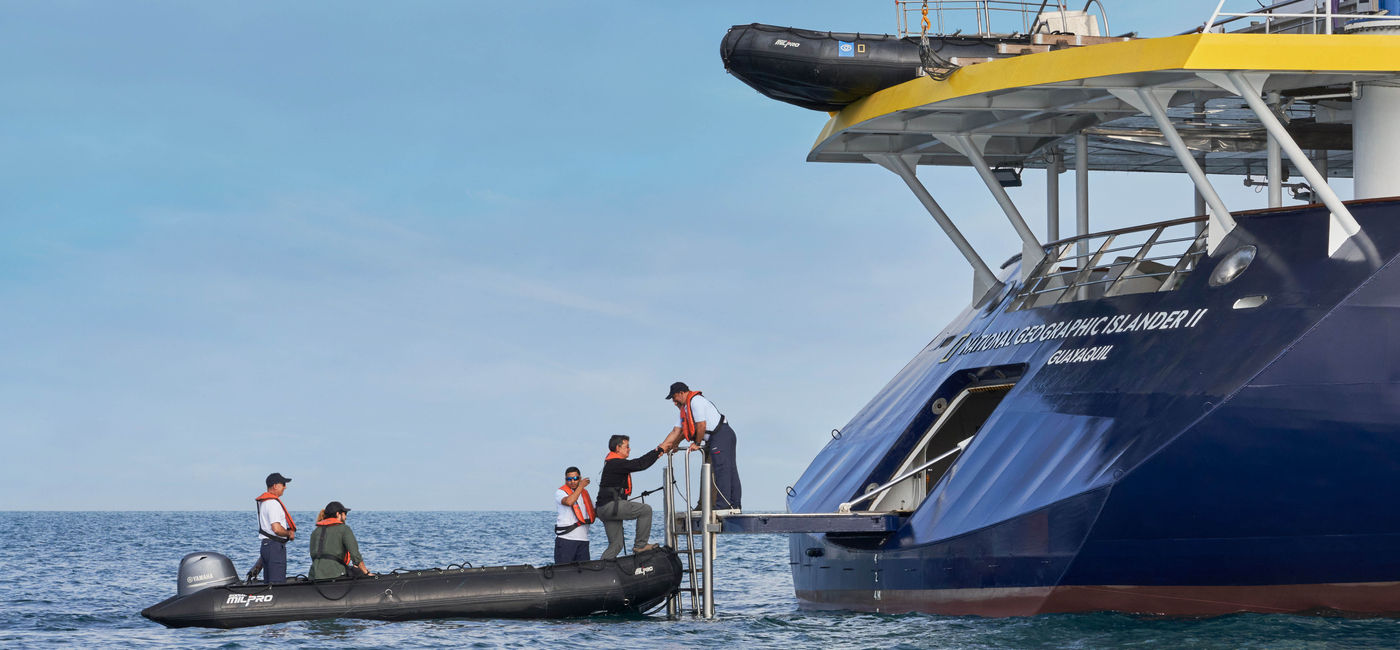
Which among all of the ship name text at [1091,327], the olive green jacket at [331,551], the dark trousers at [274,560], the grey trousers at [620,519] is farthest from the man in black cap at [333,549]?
the ship name text at [1091,327]

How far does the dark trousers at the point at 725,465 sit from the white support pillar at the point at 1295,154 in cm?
626

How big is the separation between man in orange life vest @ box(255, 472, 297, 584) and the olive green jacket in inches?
12.6

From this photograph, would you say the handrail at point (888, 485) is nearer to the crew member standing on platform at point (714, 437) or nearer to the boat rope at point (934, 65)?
the crew member standing on platform at point (714, 437)

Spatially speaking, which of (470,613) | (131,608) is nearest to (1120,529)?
(470,613)

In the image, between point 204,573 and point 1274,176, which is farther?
point 204,573

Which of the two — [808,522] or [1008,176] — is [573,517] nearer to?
[808,522]

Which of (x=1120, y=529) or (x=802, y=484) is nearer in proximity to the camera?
(x=1120, y=529)

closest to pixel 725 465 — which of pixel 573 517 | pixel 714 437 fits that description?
pixel 714 437

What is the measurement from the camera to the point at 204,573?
54.5 ft

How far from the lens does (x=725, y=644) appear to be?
49.0ft

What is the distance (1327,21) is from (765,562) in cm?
2937

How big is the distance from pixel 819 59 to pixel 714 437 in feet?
15.9

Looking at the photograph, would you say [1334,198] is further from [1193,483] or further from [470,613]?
[470,613]

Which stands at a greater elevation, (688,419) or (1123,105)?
(1123,105)
